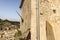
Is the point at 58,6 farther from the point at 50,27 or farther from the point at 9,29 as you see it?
the point at 9,29

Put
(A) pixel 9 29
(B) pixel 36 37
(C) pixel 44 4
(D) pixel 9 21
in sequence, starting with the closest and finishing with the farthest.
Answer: (B) pixel 36 37 < (C) pixel 44 4 < (A) pixel 9 29 < (D) pixel 9 21

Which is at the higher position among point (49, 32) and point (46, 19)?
point (46, 19)

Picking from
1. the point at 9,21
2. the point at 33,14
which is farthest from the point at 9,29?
the point at 33,14

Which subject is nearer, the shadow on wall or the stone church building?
the stone church building

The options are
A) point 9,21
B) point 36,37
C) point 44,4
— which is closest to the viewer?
point 36,37

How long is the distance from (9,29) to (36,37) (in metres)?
7.63

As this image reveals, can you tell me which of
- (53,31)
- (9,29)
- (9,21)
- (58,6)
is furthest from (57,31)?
(9,21)

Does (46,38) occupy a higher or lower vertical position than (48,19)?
lower

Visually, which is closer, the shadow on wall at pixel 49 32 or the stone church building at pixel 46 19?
the stone church building at pixel 46 19

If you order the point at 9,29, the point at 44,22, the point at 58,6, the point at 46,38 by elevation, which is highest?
the point at 58,6

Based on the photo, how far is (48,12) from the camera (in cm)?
816

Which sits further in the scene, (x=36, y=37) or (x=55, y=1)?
(x=55, y=1)

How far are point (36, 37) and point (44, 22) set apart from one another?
88 cm

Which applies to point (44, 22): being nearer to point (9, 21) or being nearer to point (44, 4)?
point (44, 4)
